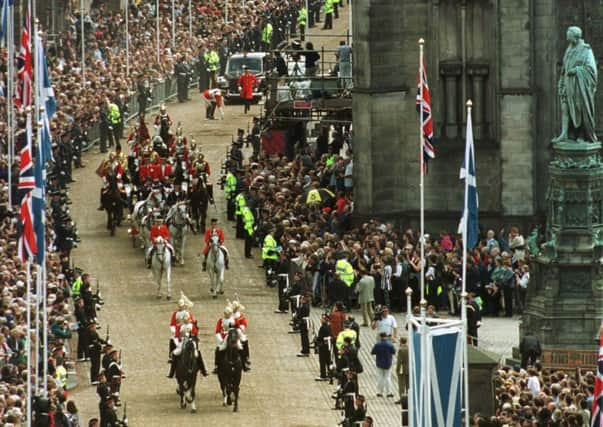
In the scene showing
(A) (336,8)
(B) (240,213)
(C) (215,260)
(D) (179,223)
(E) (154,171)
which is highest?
(A) (336,8)

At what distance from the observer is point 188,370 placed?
214 feet

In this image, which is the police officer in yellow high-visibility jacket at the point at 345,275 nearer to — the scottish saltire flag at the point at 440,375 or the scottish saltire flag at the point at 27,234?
the scottish saltire flag at the point at 27,234

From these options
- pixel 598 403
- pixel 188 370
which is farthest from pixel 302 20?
pixel 598 403

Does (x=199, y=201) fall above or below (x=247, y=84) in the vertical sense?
below

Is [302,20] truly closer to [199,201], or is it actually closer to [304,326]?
[199,201]

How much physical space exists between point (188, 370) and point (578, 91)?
34.5ft

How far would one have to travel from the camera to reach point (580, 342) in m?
67.7

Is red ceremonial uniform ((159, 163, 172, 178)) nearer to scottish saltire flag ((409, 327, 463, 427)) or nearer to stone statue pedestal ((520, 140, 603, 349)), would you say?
stone statue pedestal ((520, 140, 603, 349))

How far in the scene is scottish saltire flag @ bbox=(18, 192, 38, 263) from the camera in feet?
194

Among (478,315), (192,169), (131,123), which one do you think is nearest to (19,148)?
(192,169)

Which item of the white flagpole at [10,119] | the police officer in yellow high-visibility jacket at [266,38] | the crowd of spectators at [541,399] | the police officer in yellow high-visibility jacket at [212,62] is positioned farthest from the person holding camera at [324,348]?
the police officer in yellow high-visibility jacket at [266,38]

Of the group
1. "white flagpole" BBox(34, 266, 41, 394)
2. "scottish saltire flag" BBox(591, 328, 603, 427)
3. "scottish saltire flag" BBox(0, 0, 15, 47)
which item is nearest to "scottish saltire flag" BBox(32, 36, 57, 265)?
"white flagpole" BBox(34, 266, 41, 394)

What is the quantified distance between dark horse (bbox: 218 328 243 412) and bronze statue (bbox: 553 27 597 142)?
8.71 meters

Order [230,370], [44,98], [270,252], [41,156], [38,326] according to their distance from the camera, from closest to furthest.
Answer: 1. [41,156]
2. [38,326]
3. [230,370]
4. [44,98]
5. [270,252]
